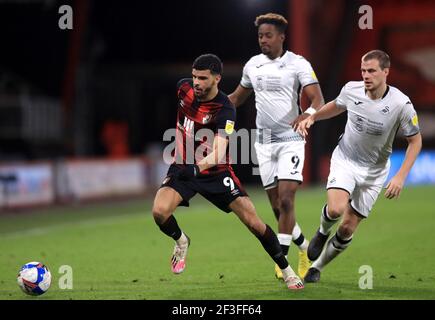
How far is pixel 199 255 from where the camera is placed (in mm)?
12250

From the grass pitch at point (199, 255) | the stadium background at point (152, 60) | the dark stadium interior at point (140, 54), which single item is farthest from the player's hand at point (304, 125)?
the dark stadium interior at point (140, 54)

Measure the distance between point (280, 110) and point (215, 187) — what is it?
70.1 inches

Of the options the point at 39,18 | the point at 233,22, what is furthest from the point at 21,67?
the point at 233,22

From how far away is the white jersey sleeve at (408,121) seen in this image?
909 centimetres

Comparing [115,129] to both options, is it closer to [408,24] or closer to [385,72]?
[408,24]

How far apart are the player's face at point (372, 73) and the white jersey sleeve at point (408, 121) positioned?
1.26 ft

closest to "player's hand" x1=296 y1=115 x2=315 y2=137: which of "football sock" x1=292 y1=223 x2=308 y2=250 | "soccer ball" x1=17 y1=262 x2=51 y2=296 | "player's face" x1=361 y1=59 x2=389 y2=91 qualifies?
"player's face" x1=361 y1=59 x2=389 y2=91

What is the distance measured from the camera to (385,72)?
29.7 ft

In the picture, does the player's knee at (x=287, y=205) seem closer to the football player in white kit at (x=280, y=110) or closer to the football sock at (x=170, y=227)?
the football player in white kit at (x=280, y=110)

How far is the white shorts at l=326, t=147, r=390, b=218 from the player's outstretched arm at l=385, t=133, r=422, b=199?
0.62 meters

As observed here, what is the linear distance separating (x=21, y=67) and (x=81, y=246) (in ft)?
61.6

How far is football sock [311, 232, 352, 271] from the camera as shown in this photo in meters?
9.54

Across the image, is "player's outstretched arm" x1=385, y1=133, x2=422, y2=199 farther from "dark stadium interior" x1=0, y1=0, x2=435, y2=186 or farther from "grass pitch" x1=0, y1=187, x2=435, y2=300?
"dark stadium interior" x1=0, y1=0, x2=435, y2=186

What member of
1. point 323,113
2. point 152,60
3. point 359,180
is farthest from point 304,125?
point 152,60
